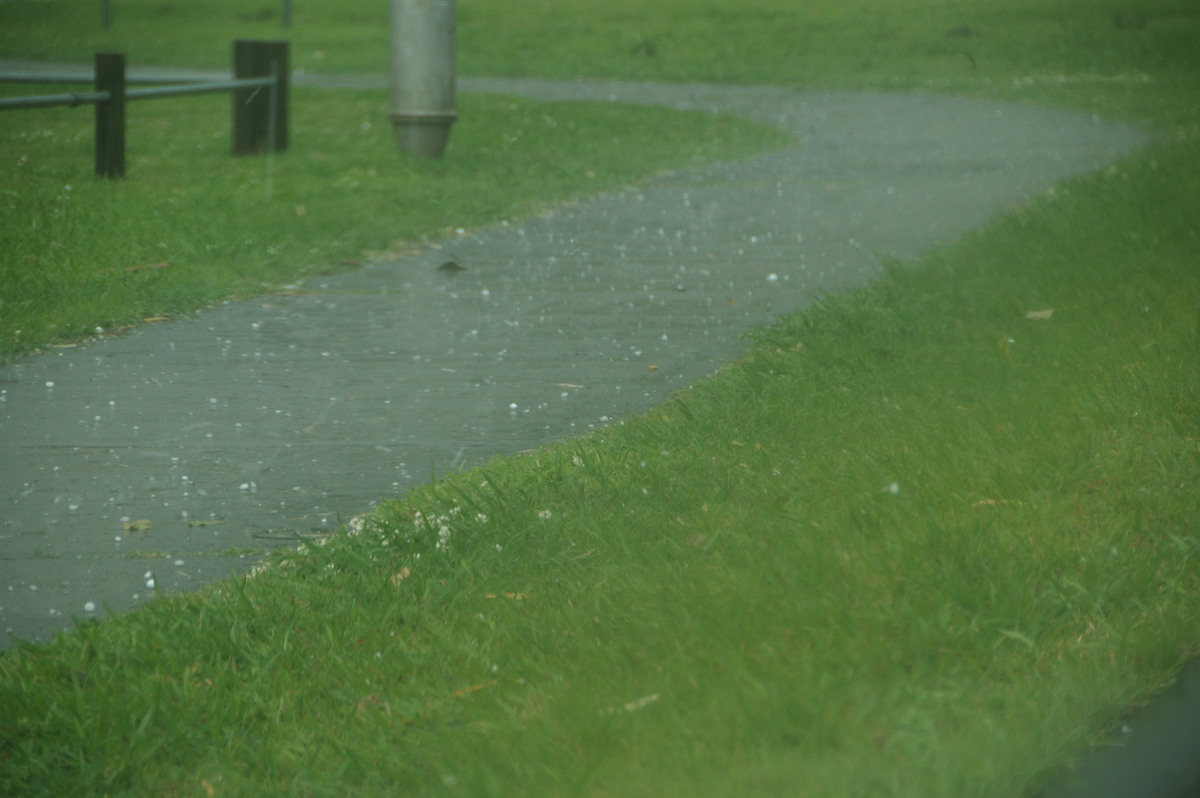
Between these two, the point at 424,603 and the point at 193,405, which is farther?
the point at 193,405

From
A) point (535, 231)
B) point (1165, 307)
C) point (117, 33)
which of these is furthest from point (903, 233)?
point (117, 33)

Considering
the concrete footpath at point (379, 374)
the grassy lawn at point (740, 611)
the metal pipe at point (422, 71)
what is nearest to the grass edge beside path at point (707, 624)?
the grassy lawn at point (740, 611)

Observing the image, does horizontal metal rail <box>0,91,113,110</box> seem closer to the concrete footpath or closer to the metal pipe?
the metal pipe

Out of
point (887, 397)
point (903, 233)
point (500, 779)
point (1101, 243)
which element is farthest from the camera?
point (903, 233)

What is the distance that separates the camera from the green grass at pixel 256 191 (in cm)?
655

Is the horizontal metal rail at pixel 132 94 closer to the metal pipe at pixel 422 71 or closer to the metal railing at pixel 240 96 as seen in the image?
the metal railing at pixel 240 96

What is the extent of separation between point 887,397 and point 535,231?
456cm

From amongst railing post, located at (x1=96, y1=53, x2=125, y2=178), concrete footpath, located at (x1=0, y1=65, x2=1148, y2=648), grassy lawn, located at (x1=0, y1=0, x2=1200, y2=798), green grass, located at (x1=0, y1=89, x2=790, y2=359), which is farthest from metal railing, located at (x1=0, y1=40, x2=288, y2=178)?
grassy lawn, located at (x1=0, y1=0, x2=1200, y2=798)

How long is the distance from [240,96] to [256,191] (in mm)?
2213

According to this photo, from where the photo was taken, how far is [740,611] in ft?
9.04

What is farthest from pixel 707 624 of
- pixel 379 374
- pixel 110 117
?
pixel 110 117

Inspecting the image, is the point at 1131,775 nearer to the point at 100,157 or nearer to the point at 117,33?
the point at 100,157

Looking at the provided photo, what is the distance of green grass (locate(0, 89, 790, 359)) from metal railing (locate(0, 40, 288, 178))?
259 millimetres

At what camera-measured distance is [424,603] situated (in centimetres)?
316
